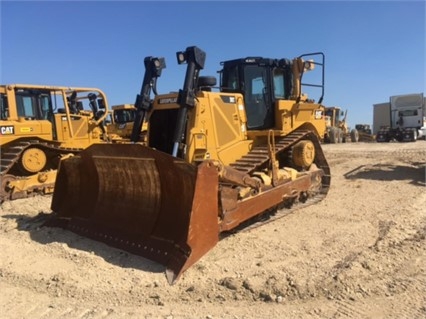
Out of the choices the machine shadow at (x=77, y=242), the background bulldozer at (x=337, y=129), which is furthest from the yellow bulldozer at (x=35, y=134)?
the background bulldozer at (x=337, y=129)

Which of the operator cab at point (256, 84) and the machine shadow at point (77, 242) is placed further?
the operator cab at point (256, 84)

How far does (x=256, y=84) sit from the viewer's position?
25.0 ft

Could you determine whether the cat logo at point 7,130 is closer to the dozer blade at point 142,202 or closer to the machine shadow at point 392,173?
the dozer blade at point 142,202

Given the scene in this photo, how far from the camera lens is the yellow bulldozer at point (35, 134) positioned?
977 cm

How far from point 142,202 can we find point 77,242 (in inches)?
41.8

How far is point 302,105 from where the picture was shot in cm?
792

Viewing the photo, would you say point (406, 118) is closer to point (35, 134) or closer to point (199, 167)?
point (35, 134)

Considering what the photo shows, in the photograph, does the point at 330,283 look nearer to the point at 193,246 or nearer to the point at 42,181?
the point at 193,246

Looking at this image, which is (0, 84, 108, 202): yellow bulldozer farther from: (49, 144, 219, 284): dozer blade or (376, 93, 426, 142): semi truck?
(376, 93, 426, 142): semi truck

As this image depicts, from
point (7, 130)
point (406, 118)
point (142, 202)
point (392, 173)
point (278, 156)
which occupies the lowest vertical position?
point (392, 173)

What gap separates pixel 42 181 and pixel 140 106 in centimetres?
451

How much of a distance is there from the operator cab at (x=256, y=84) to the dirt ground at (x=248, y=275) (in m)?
1.92

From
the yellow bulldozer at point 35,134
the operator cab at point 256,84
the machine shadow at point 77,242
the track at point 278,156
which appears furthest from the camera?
the yellow bulldozer at point 35,134

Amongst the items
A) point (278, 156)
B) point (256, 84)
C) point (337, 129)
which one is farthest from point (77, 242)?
point (337, 129)
